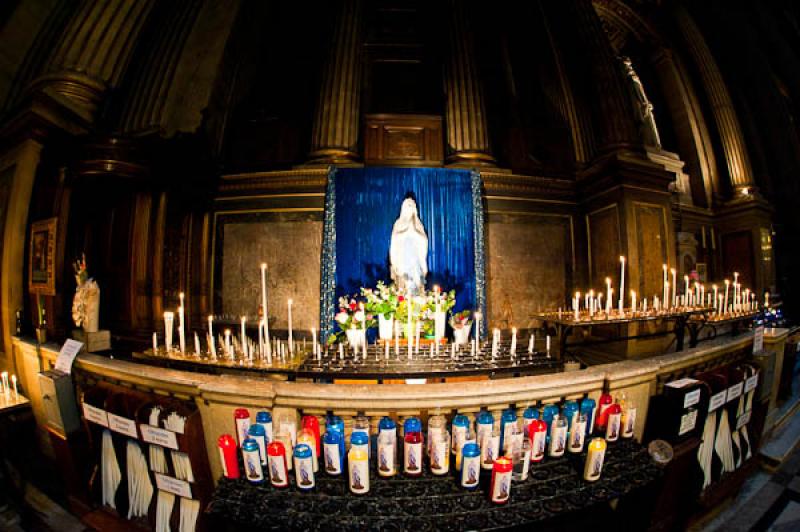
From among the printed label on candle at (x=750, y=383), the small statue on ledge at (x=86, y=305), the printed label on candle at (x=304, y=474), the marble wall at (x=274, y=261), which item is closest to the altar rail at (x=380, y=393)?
the printed label on candle at (x=304, y=474)

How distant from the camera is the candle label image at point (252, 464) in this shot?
1823mm

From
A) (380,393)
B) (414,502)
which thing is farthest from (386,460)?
(380,393)

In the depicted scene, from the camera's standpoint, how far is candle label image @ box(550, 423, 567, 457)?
2.04 metres

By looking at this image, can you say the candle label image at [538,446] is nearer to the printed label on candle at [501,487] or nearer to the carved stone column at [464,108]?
the printed label on candle at [501,487]

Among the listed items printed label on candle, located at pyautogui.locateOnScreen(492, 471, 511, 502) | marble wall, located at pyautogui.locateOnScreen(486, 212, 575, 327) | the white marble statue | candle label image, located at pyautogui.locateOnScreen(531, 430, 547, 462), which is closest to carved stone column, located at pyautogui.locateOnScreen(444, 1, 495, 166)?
marble wall, located at pyautogui.locateOnScreen(486, 212, 575, 327)

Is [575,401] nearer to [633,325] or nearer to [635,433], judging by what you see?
[635,433]

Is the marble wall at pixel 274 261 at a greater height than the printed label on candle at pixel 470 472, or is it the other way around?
the marble wall at pixel 274 261

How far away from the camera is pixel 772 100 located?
11320 mm

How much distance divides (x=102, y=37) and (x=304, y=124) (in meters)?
4.48

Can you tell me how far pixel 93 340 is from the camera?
4.75m

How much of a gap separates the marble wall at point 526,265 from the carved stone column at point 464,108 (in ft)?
6.32

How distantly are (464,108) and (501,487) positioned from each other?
8.75m

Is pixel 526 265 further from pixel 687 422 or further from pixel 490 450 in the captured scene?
pixel 490 450

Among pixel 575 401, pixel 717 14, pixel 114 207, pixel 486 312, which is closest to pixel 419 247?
pixel 486 312
